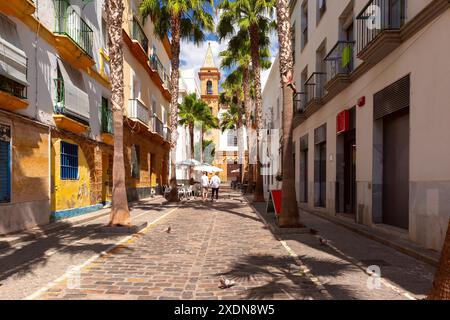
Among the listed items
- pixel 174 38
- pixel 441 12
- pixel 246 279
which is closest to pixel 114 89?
pixel 246 279

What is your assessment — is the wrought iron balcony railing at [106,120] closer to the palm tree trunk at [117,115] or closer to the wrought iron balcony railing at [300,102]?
the palm tree trunk at [117,115]

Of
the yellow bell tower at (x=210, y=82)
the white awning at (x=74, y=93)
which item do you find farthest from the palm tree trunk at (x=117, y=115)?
the yellow bell tower at (x=210, y=82)

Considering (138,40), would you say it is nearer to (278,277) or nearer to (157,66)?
(157,66)

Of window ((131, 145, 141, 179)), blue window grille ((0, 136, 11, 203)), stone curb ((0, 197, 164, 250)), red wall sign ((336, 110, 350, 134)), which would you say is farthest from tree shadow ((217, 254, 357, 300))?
window ((131, 145, 141, 179))

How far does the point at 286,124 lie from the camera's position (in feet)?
36.7

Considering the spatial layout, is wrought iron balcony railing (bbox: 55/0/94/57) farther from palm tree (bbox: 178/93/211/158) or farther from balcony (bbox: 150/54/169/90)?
palm tree (bbox: 178/93/211/158)

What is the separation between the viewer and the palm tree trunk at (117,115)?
35.3ft

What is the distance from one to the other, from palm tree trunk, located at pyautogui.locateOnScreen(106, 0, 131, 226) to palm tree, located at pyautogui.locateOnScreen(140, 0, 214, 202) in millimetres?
10228

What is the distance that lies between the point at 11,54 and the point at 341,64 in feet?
35.3

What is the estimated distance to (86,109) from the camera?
1535cm

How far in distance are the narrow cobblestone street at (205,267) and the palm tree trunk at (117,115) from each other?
847 mm

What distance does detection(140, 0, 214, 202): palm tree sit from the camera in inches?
843
